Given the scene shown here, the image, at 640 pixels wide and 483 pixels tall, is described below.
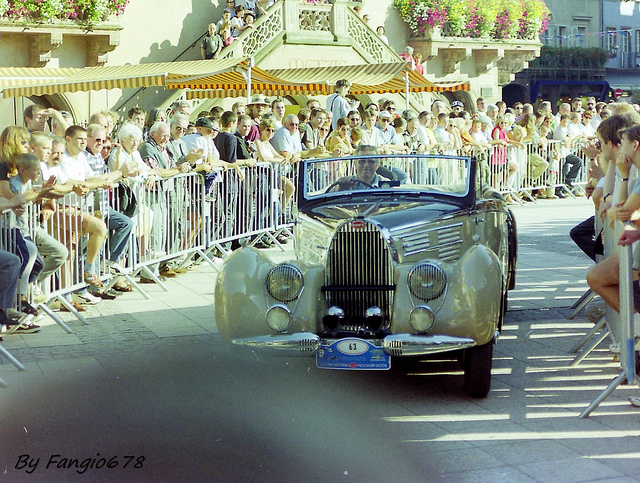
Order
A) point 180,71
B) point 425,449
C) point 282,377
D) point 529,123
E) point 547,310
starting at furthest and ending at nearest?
point 529,123
point 180,71
point 547,310
point 282,377
point 425,449

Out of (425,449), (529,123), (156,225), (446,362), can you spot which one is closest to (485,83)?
(529,123)

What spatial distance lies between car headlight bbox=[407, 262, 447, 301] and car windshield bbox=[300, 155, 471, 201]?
1407 mm

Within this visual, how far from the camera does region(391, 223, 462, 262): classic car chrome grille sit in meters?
7.50

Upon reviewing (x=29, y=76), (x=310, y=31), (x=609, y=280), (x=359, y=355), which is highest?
(x=310, y=31)

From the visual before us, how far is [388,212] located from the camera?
766 cm

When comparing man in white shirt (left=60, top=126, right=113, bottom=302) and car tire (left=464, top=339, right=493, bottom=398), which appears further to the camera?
man in white shirt (left=60, top=126, right=113, bottom=302)

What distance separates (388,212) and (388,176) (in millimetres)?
883

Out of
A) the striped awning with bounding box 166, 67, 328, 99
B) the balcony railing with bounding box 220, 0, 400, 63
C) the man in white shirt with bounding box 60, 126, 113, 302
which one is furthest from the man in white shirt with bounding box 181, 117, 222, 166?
the balcony railing with bounding box 220, 0, 400, 63

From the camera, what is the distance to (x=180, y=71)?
17812 millimetres

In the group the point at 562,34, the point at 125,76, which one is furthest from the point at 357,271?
the point at 562,34

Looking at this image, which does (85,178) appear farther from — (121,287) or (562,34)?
(562,34)

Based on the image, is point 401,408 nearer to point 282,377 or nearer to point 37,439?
point 282,377

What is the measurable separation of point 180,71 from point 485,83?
20645mm

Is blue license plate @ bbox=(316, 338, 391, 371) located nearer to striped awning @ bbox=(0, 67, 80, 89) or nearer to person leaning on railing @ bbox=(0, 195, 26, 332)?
person leaning on railing @ bbox=(0, 195, 26, 332)
